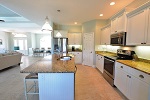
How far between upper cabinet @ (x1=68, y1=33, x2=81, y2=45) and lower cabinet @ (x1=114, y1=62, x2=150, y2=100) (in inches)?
164

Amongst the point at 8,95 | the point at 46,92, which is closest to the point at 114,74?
the point at 46,92

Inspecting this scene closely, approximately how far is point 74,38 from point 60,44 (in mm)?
1129

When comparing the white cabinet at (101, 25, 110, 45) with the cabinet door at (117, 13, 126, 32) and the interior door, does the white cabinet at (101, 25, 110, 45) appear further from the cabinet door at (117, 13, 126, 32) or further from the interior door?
the cabinet door at (117, 13, 126, 32)

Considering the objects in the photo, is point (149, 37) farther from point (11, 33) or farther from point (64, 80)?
point (11, 33)

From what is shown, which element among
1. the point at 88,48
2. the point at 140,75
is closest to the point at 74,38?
the point at 88,48

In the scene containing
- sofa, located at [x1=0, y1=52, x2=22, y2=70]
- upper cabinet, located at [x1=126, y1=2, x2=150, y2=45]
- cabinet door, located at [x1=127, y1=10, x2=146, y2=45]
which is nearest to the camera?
upper cabinet, located at [x1=126, y1=2, x2=150, y2=45]

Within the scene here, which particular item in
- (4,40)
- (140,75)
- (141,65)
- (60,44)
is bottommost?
(140,75)

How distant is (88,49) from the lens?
5.89 metres

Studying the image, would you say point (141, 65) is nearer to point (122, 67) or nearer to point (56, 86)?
point (122, 67)

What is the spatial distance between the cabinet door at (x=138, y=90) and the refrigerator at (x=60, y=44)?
4.65 meters

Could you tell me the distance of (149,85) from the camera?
1621 mm

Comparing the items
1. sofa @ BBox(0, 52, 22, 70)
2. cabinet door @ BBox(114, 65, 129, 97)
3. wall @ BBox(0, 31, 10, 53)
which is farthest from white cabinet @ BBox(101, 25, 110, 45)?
wall @ BBox(0, 31, 10, 53)

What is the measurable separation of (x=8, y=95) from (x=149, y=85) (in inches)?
130

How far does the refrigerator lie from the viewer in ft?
19.7
